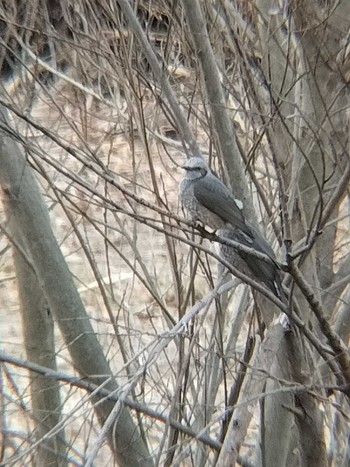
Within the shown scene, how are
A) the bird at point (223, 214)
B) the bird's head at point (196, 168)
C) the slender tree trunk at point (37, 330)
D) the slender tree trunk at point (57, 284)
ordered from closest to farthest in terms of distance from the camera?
the bird at point (223, 214), the bird's head at point (196, 168), the slender tree trunk at point (57, 284), the slender tree trunk at point (37, 330)

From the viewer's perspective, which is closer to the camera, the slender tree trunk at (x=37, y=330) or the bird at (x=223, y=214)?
the bird at (x=223, y=214)

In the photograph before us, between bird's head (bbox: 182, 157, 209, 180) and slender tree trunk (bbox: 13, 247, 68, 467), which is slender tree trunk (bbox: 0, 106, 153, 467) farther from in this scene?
bird's head (bbox: 182, 157, 209, 180)

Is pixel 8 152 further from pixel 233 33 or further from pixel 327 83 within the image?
pixel 327 83

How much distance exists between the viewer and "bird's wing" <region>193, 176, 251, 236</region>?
3213mm

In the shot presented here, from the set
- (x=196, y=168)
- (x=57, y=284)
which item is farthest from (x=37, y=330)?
(x=196, y=168)

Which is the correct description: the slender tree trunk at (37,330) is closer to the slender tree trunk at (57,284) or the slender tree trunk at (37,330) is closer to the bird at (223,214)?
the slender tree trunk at (57,284)

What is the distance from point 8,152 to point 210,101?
41.3 inches

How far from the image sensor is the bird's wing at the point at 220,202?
3.21 metres

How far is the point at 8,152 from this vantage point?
3627 mm

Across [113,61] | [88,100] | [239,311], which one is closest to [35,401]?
[239,311]

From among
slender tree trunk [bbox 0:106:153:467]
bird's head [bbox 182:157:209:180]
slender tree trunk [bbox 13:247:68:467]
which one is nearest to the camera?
bird's head [bbox 182:157:209:180]

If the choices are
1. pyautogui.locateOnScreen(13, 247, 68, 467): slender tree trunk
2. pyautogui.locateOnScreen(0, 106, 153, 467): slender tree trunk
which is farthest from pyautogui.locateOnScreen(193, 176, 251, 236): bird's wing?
pyautogui.locateOnScreen(13, 247, 68, 467): slender tree trunk

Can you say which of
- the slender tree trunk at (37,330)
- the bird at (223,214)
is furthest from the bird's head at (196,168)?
the slender tree trunk at (37,330)

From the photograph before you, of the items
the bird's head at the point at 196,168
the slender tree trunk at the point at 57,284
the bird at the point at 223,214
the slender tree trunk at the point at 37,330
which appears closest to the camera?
the bird at the point at 223,214
